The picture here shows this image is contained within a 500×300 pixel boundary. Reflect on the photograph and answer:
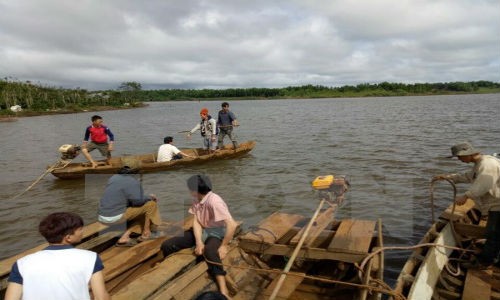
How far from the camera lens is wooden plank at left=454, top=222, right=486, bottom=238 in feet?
18.1

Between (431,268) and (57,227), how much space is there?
4.45m

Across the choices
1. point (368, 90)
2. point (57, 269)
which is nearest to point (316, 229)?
point (57, 269)

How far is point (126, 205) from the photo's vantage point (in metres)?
6.02

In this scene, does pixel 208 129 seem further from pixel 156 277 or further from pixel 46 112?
pixel 46 112

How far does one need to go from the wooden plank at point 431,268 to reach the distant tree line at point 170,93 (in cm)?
7096

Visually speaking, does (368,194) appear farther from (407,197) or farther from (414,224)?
(414,224)

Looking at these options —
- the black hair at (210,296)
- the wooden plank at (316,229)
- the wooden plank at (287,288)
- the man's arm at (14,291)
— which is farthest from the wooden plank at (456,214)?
the man's arm at (14,291)

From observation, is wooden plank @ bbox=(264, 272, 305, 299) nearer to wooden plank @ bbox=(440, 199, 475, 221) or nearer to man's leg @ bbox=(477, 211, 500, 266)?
man's leg @ bbox=(477, 211, 500, 266)

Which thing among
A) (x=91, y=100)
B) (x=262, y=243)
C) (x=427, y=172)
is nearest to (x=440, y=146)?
(x=427, y=172)

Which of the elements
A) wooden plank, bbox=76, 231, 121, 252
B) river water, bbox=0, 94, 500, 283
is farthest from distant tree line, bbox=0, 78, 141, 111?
wooden plank, bbox=76, 231, 121, 252

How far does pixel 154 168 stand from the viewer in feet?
43.5

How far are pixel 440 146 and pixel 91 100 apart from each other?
291ft

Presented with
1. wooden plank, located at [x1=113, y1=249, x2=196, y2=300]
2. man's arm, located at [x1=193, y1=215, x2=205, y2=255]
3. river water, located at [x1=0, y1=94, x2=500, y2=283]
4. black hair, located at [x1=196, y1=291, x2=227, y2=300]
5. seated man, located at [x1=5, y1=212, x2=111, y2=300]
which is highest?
seated man, located at [x1=5, y1=212, x2=111, y2=300]

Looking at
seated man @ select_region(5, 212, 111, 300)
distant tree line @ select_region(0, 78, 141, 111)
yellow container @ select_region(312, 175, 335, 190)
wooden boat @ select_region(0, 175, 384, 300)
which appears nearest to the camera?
seated man @ select_region(5, 212, 111, 300)
